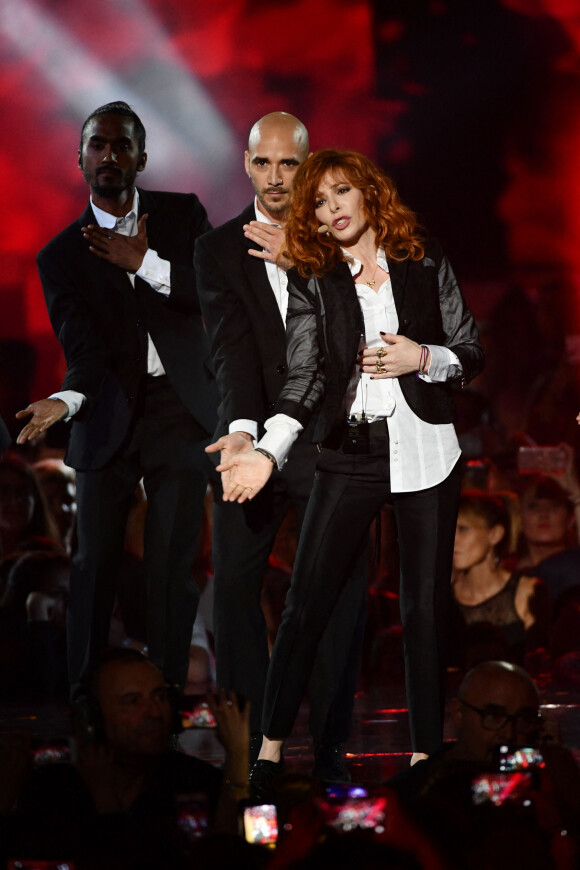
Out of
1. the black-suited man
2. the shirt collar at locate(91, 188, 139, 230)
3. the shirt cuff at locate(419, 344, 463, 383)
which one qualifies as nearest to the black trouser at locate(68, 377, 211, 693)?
the black-suited man

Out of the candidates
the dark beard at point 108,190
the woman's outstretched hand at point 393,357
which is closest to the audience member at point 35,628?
the dark beard at point 108,190

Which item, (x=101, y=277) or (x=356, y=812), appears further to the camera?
(x=101, y=277)

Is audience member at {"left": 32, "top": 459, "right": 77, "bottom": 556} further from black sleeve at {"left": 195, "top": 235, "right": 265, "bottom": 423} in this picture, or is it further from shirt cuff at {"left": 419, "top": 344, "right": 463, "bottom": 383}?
shirt cuff at {"left": 419, "top": 344, "right": 463, "bottom": 383}

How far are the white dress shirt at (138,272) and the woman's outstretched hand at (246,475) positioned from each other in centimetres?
87

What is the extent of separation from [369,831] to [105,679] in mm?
697

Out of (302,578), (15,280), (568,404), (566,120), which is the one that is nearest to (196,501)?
(302,578)

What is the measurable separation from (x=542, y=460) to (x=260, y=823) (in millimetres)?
4458

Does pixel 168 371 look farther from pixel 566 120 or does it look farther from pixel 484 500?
pixel 566 120

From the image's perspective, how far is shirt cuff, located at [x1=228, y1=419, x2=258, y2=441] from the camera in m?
3.31

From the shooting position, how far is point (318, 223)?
3219 mm

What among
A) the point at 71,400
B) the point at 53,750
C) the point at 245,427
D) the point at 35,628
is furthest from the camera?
the point at 35,628

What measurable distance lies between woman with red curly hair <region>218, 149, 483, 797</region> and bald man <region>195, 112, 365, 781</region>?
10.9 inches

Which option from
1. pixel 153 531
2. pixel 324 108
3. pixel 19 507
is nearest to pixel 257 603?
pixel 153 531

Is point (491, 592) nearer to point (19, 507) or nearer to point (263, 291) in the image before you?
point (19, 507)
